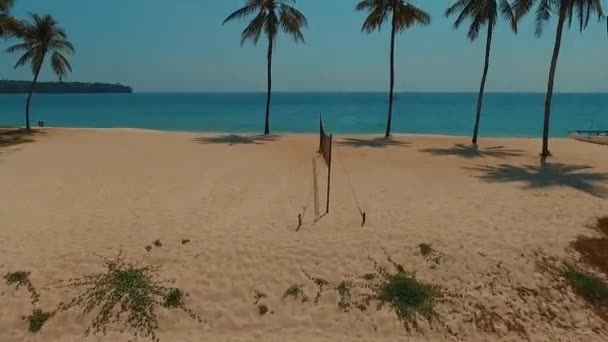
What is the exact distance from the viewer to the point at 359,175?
48.1 ft

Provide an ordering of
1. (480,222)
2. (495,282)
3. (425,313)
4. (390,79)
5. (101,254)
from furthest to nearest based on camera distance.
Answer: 1. (390,79)
2. (480,222)
3. (101,254)
4. (495,282)
5. (425,313)

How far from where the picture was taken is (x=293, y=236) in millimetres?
8789

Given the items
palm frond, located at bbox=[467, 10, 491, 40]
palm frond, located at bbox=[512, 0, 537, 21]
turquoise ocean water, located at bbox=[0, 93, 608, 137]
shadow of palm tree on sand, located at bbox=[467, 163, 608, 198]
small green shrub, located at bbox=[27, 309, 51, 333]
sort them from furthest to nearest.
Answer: turquoise ocean water, located at bbox=[0, 93, 608, 137] < palm frond, located at bbox=[467, 10, 491, 40] < palm frond, located at bbox=[512, 0, 537, 21] < shadow of palm tree on sand, located at bbox=[467, 163, 608, 198] < small green shrub, located at bbox=[27, 309, 51, 333]

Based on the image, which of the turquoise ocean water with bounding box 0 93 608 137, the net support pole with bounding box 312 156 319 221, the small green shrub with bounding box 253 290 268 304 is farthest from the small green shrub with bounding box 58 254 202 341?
the turquoise ocean water with bounding box 0 93 608 137

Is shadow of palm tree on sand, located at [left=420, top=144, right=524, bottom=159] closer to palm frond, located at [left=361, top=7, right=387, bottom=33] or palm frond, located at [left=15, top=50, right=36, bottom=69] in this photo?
palm frond, located at [left=361, top=7, right=387, bottom=33]

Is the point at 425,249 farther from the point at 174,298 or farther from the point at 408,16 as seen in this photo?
the point at 408,16

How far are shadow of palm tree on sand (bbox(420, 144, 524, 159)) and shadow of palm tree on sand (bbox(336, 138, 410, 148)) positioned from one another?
2.29m

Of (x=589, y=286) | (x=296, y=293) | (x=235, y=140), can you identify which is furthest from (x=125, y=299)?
(x=235, y=140)

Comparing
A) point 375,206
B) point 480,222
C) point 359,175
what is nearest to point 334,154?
point 359,175

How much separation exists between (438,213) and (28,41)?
27.7 m

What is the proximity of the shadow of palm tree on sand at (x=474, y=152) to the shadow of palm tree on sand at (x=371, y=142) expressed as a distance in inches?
90.2

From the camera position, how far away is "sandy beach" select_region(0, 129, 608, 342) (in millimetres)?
6465

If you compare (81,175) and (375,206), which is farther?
(81,175)

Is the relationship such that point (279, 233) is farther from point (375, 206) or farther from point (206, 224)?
point (375, 206)
